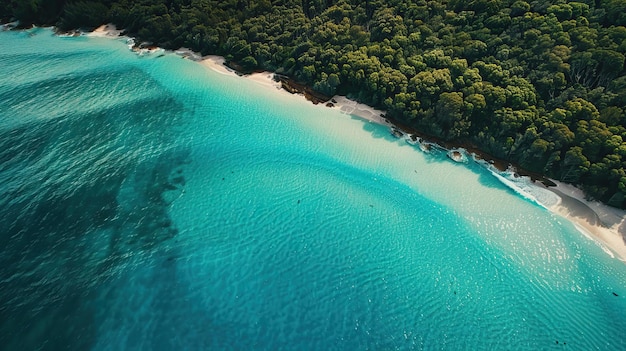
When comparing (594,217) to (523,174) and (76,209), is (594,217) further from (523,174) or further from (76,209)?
(76,209)

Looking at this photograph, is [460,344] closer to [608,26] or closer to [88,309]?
[88,309]

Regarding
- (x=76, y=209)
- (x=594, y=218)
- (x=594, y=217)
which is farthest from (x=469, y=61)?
(x=76, y=209)

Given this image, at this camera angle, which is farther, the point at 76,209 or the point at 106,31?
the point at 106,31

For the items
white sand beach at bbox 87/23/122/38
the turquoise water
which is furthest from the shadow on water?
white sand beach at bbox 87/23/122/38

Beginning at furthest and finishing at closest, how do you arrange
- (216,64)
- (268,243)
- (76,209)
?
(216,64), (76,209), (268,243)

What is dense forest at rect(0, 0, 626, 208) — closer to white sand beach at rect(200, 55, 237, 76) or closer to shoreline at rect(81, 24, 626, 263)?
shoreline at rect(81, 24, 626, 263)
